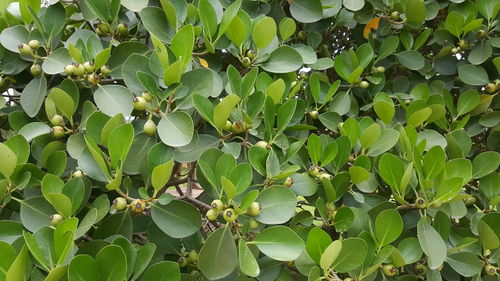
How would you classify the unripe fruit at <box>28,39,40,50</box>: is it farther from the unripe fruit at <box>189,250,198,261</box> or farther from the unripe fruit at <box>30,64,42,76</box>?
the unripe fruit at <box>189,250,198,261</box>

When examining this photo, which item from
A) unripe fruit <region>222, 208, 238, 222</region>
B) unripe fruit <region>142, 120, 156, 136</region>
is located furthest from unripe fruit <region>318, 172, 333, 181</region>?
unripe fruit <region>142, 120, 156, 136</region>

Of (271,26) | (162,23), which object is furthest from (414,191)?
(162,23)

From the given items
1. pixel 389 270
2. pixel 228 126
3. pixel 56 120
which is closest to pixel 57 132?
pixel 56 120

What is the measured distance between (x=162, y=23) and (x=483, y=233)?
2.86ft

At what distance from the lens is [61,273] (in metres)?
0.67

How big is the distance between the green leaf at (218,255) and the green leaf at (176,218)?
0.14ft

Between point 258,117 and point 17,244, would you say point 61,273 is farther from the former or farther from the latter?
point 258,117

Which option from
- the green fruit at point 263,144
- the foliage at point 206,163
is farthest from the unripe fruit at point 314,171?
the green fruit at point 263,144

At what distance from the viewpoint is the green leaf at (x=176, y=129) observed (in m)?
0.80

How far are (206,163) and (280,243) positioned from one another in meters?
0.20

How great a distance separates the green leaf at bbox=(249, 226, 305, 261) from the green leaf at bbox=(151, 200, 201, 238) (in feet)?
0.39

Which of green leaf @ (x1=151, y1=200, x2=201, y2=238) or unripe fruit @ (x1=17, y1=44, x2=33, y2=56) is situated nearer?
green leaf @ (x1=151, y1=200, x2=201, y2=238)

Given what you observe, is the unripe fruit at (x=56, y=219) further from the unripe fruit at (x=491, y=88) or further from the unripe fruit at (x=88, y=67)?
the unripe fruit at (x=491, y=88)

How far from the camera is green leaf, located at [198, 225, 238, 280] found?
797 millimetres
